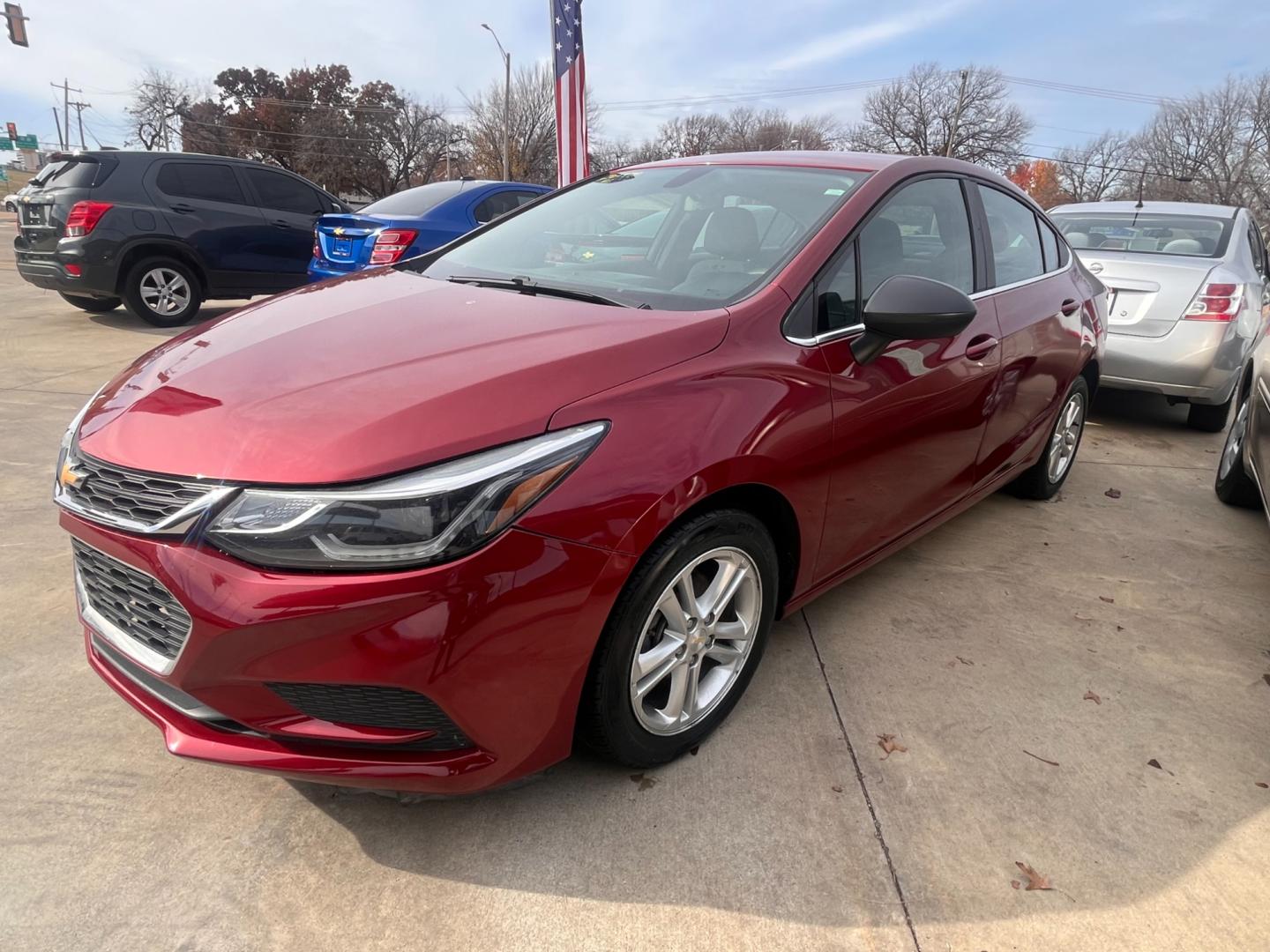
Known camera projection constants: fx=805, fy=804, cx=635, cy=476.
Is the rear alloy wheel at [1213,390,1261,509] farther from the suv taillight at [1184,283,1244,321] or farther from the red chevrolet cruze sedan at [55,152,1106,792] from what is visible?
the red chevrolet cruze sedan at [55,152,1106,792]

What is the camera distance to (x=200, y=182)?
26.8ft

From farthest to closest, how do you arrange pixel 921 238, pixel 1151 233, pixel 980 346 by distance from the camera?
pixel 1151 233 < pixel 980 346 < pixel 921 238

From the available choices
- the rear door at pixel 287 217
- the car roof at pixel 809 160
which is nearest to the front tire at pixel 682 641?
the car roof at pixel 809 160

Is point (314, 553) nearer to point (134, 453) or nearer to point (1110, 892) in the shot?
point (134, 453)

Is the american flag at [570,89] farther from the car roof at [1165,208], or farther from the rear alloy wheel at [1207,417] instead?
the rear alloy wheel at [1207,417]

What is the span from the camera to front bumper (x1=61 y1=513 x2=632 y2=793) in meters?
1.51

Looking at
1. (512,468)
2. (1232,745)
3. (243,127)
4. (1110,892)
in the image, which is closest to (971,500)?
(1232,745)

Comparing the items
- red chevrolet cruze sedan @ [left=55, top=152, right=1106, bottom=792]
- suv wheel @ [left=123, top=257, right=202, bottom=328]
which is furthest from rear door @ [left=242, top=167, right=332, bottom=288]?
red chevrolet cruze sedan @ [left=55, top=152, right=1106, bottom=792]

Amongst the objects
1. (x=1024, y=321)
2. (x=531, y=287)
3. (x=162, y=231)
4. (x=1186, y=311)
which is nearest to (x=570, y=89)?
(x=162, y=231)

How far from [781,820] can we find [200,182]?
8.67 m

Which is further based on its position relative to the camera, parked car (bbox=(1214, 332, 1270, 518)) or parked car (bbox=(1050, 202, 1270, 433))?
parked car (bbox=(1050, 202, 1270, 433))

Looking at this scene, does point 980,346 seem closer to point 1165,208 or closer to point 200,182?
point 1165,208

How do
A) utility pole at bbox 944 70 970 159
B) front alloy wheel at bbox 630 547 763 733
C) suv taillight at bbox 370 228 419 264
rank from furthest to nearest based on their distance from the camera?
utility pole at bbox 944 70 970 159 < suv taillight at bbox 370 228 419 264 < front alloy wheel at bbox 630 547 763 733

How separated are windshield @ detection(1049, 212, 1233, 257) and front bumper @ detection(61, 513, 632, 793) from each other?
5.80m
